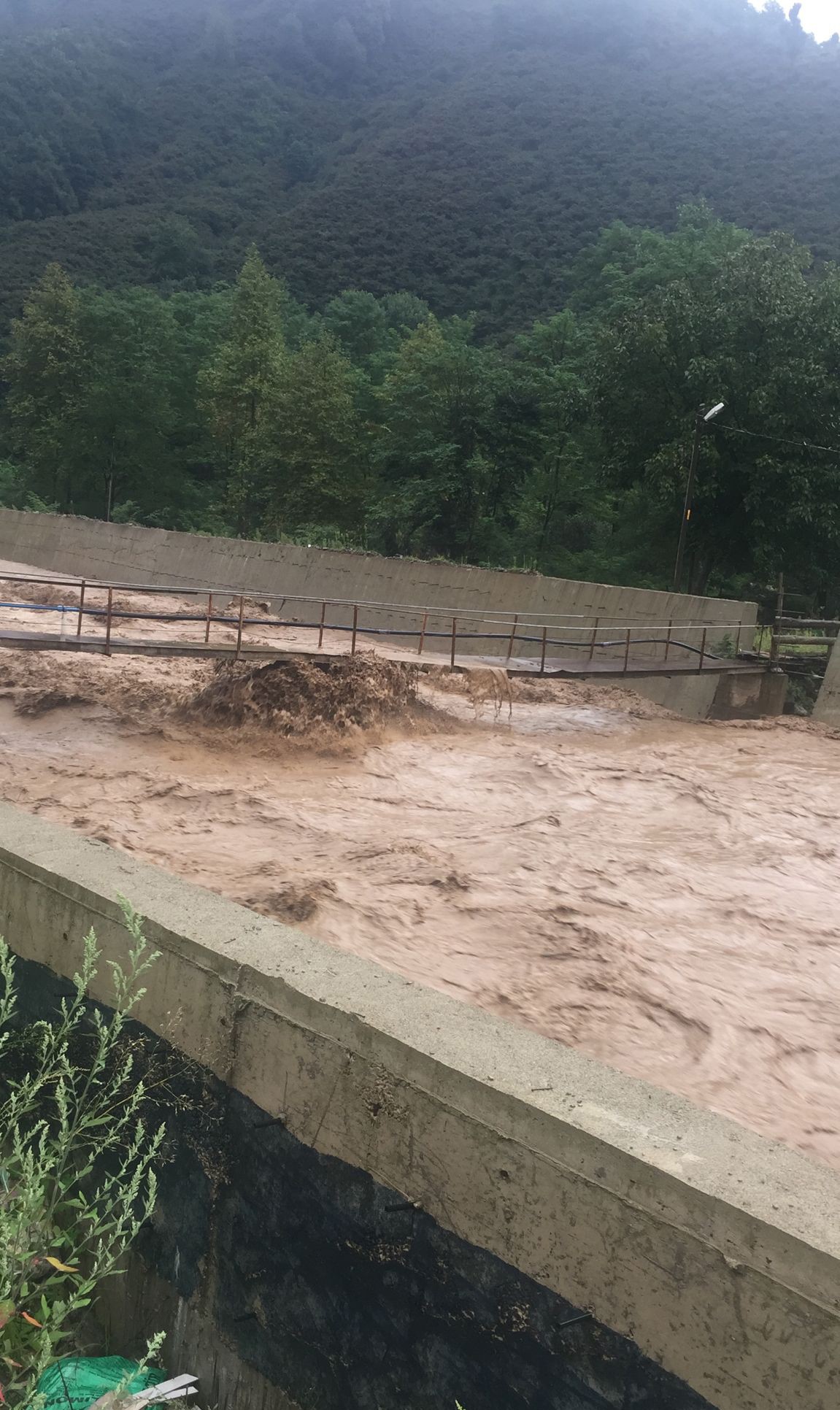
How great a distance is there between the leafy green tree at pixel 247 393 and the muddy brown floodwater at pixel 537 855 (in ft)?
109

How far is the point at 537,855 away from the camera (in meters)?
9.22

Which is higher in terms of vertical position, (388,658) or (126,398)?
(126,398)

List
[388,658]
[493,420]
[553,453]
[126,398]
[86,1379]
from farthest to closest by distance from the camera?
1. [126,398]
2. [553,453]
3. [493,420]
4. [388,658]
5. [86,1379]

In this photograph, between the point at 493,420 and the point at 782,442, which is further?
the point at 493,420

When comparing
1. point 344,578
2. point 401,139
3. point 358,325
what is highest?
point 401,139

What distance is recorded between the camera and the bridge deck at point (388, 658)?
41.6 ft

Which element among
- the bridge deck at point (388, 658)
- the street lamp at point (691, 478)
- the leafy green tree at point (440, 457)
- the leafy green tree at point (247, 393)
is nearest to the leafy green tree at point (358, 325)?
the leafy green tree at point (247, 393)

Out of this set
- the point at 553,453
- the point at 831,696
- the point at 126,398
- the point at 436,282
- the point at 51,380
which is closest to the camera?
the point at 831,696

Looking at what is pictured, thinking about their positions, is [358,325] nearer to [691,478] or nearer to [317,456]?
[317,456]

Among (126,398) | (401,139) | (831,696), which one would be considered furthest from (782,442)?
(401,139)

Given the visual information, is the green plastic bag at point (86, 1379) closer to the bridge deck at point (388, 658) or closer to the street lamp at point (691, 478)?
the bridge deck at point (388, 658)

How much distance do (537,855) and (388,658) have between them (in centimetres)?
647

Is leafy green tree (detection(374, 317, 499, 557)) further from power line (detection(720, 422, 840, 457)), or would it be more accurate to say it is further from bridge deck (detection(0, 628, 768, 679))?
bridge deck (detection(0, 628, 768, 679))

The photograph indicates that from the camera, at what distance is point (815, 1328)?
248 cm
